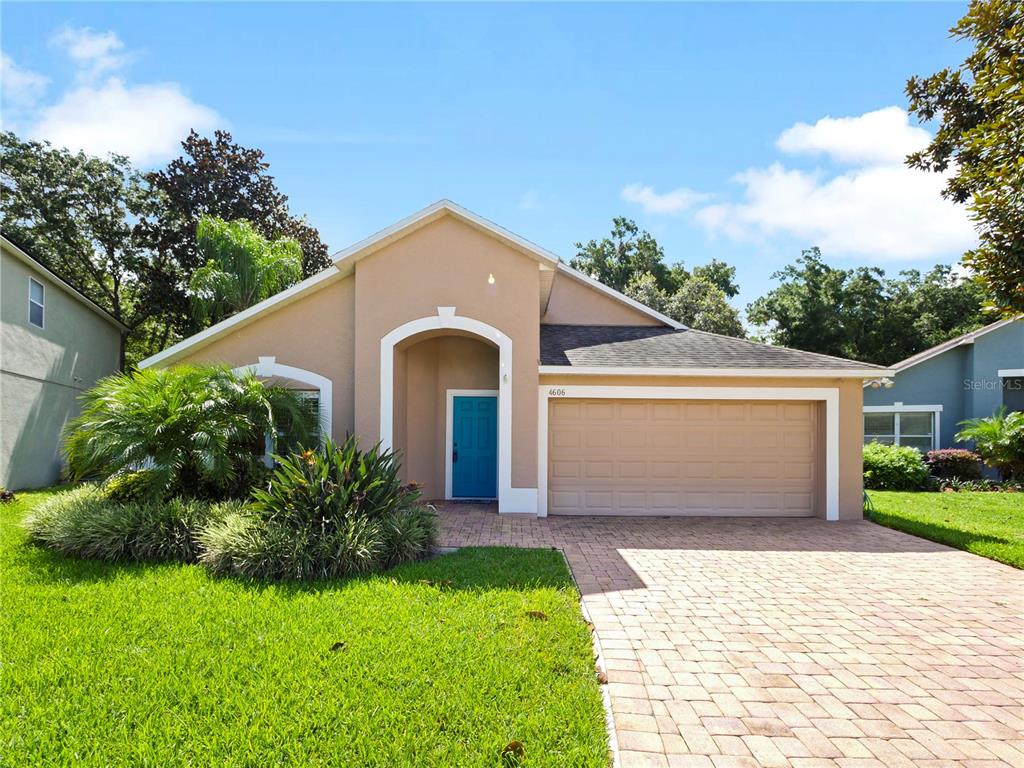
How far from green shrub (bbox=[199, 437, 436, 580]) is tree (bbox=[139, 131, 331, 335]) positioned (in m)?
19.4

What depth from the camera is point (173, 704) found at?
12.3 ft

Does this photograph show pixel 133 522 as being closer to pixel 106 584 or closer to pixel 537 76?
pixel 106 584

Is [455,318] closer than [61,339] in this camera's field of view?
Yes

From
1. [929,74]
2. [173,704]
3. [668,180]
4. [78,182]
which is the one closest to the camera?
[173,704]

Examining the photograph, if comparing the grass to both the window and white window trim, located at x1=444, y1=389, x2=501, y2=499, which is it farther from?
the window

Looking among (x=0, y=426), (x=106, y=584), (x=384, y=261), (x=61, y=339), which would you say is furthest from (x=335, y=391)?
(x=61, y=339)

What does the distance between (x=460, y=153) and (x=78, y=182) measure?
18.8 meters

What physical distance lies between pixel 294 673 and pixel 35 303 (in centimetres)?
1561

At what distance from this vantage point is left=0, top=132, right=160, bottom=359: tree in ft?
69.6

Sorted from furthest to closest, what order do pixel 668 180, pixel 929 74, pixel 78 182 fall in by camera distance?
1. pixel 78 182
2. pixel 668 180
3. pixel 929 74

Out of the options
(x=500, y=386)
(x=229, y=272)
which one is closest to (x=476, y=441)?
(x=500, y=386)

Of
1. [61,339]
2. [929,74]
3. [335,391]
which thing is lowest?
[335,391]

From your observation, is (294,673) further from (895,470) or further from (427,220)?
(895,470)

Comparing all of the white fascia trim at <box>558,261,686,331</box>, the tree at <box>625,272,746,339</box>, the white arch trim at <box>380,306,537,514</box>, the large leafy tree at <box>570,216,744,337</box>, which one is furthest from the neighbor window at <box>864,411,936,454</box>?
the white arch trim at <box>380,306,537,514</box>
